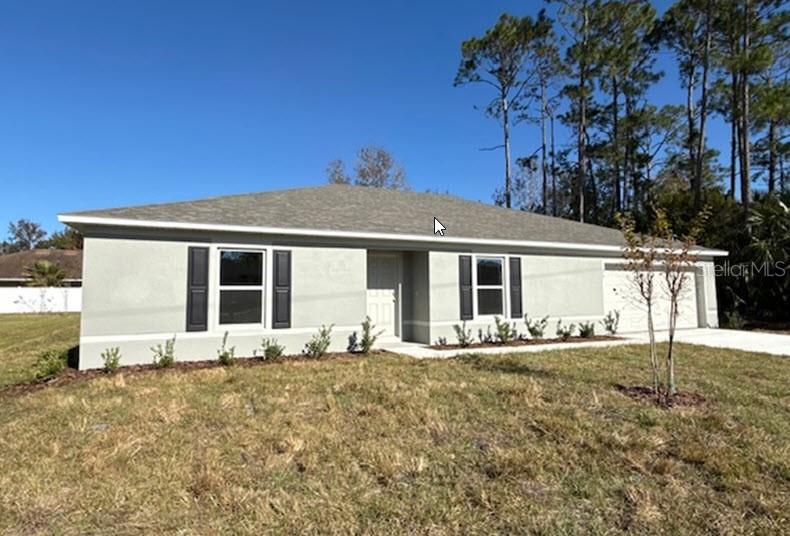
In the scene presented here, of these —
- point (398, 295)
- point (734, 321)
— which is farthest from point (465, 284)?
point (734, 321)

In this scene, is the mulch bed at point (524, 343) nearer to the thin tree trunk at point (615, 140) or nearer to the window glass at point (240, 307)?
the window glass at point (240, 307)

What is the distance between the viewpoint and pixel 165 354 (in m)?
8.28

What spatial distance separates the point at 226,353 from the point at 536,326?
284 inches

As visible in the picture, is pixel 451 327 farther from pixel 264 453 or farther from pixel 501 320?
pixel 264 453

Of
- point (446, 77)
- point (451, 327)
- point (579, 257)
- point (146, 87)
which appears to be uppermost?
point (446, 77)

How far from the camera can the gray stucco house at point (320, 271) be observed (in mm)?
8102

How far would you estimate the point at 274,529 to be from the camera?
2936mm

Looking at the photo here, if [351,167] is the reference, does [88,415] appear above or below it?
below

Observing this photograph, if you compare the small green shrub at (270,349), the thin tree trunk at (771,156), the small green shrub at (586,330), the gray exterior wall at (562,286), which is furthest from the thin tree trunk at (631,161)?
the small green shrub at (270,349)

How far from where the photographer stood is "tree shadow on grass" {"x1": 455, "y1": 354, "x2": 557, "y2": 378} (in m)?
7.33

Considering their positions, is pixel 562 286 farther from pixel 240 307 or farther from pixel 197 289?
pixel 197 289

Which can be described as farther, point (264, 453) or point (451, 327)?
point (451, 327)

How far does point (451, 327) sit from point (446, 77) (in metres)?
17.4

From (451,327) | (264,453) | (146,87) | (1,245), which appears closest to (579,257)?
(451,327)
